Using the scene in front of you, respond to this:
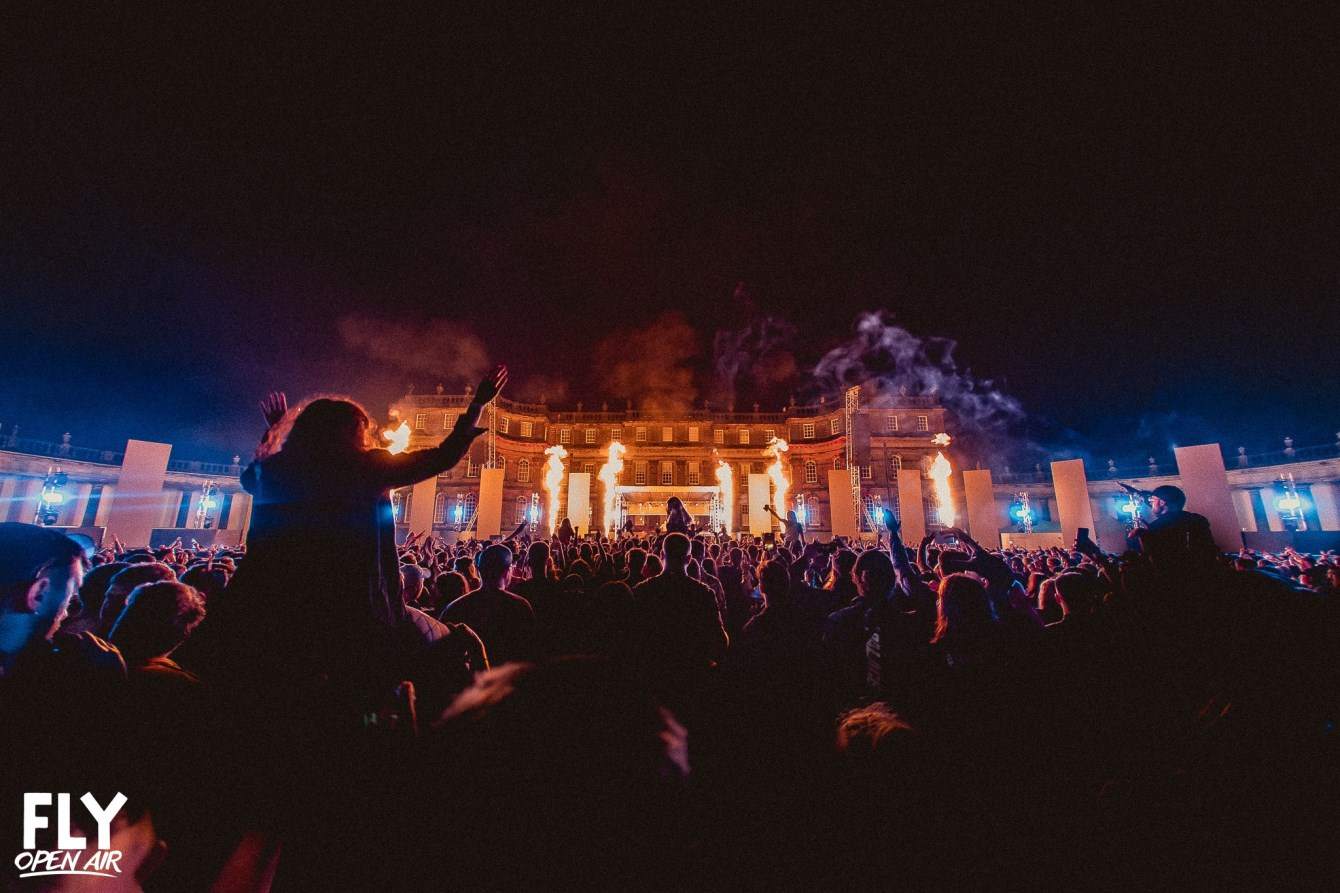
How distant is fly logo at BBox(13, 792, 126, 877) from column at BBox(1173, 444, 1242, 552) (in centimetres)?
2044

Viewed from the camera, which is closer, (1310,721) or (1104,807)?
(1310,721)

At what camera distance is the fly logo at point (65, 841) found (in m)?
1.69

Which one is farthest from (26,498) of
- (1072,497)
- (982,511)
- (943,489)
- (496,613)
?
(943,489)

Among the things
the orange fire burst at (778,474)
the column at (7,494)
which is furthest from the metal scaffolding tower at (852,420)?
the column at (7,494)

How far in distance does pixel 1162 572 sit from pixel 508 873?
4.30 meters

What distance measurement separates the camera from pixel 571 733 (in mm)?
1007

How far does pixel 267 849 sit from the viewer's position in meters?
2.07

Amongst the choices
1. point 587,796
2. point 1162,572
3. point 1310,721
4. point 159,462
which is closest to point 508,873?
point 587,796

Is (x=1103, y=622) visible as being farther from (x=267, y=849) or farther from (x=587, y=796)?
(x=267, y=849)

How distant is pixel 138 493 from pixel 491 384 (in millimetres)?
18122

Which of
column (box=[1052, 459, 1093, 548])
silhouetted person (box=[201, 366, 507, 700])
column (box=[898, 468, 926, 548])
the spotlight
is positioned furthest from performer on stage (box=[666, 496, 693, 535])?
the spotlight

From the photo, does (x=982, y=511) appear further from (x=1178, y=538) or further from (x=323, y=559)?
(x=323, y=559)

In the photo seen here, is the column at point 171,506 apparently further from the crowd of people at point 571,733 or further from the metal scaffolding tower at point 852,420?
the metal scaffolding tower at point 852,420

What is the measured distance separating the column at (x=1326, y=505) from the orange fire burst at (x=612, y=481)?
51.8 meters
